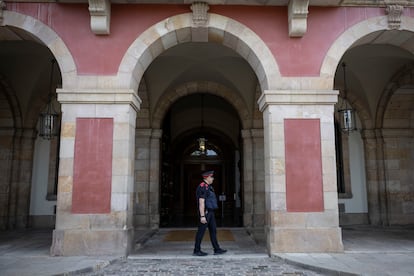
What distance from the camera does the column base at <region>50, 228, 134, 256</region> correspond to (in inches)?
231

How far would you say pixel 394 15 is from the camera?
6.58 metres

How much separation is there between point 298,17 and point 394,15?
71.8 inches

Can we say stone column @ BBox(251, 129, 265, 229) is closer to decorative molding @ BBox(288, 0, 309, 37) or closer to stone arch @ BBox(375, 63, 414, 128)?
stone arch @ BBox(375, 63, 414, 128)

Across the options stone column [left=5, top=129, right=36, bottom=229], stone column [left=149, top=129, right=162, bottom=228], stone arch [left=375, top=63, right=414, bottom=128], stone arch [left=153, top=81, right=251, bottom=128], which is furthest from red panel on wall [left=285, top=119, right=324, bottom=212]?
stone column [left=5, top=129, right=36, bottom=229]

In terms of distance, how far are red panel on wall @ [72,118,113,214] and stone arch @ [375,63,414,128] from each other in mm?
7836

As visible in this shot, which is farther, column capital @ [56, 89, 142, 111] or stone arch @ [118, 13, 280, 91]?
stone arch @ [118, 13, 280, 91]

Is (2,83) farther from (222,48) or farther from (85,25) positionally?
(222,48)

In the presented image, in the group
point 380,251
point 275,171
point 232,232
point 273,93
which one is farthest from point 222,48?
point 380,251

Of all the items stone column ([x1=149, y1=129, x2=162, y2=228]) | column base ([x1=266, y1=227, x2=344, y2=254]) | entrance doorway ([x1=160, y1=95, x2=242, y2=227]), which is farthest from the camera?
entrance doorway ([x1=160, y1=95, x2=242, y2=227])

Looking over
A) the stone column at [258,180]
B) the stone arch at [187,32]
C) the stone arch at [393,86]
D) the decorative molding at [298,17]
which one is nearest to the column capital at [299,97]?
the stone arch at [187,32]

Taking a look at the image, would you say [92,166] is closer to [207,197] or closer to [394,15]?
[207,197]

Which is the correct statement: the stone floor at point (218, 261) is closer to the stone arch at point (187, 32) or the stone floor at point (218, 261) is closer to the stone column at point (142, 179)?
the stone column at point (142, 179)

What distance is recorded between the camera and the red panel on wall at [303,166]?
20.4 feet

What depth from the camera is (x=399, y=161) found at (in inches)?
417
